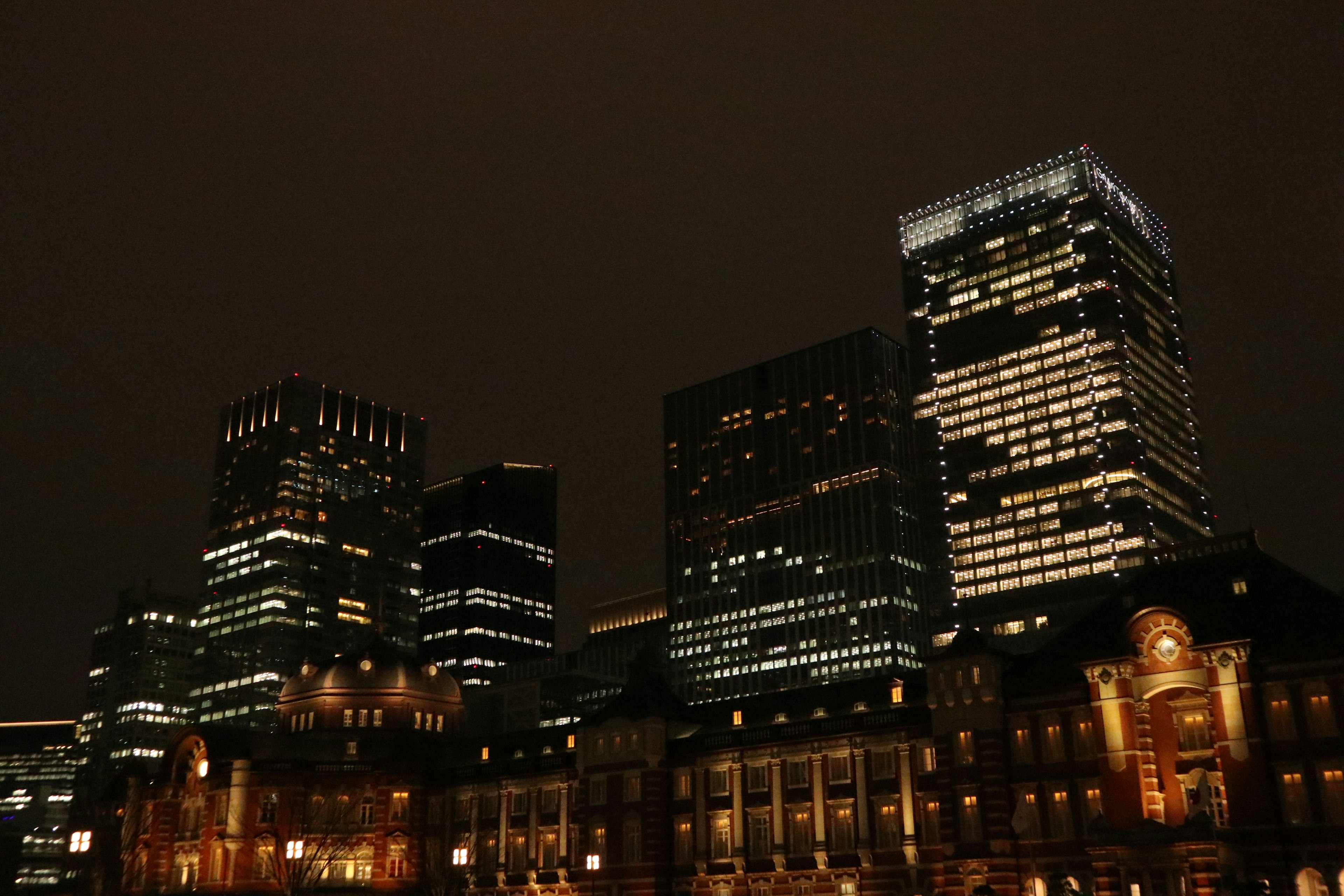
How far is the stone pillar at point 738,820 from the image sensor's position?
101688 mm

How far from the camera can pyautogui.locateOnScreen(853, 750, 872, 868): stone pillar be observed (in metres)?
95.6

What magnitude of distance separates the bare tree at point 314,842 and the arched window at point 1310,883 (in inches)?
3002

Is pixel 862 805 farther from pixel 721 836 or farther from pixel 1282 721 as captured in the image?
pixel 1282 721

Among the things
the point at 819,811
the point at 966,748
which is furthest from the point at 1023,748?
the point at 819,811

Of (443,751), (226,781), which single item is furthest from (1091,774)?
(226,781)

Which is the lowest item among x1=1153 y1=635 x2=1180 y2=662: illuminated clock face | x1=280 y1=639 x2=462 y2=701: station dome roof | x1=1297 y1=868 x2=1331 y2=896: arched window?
x1=1297 y1=868 x2=1331 y2=896: arched window

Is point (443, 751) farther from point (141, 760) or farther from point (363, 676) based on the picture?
point (141, 760)

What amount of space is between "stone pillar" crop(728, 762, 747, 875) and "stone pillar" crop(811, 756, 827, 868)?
5.88 metres

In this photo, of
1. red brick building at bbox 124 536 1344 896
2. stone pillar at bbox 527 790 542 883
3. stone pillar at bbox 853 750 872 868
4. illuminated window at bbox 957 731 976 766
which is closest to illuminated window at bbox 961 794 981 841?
red brick building at bbox 124 536 1344 896

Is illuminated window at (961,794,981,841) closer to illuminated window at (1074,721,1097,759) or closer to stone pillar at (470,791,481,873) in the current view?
illuminated window at (1074,721,1097,759)

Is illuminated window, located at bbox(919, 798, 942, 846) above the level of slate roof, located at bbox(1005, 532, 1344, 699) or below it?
below

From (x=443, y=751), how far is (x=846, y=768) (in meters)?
46.6

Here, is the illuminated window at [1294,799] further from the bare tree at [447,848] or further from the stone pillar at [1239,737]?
the bare tree at [447,848]

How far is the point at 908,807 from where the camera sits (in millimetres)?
94688
